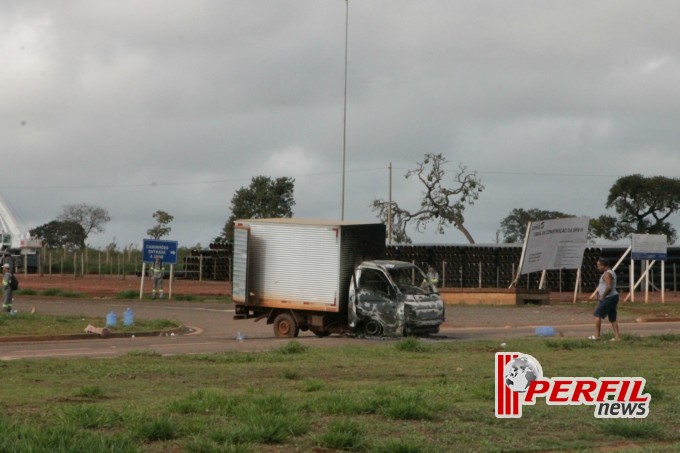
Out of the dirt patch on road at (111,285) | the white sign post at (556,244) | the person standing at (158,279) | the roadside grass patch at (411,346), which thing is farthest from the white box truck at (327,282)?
the dirt patch on road at (111,285)

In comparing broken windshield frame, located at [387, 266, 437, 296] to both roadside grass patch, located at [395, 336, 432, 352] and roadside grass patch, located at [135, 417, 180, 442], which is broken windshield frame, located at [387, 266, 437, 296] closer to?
roadside grass patch, located at [395, 336, 432, 352]

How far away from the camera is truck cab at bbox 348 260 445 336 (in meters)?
26.8

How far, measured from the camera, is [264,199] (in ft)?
246

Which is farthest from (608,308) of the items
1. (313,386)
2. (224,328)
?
(224,328)

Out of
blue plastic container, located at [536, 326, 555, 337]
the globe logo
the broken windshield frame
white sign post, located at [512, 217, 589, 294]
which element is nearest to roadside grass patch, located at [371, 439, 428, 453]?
the globe logo

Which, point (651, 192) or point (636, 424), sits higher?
point (651, 192)

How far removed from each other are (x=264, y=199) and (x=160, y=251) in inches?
1056

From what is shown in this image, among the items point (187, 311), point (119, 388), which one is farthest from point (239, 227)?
point (119, 388)

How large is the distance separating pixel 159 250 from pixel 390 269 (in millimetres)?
22879

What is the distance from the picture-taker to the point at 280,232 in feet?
94.3

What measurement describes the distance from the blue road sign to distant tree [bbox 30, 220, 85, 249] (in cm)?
5860

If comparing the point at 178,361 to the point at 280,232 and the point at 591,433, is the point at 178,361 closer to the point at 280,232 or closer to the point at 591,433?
the point at 591,433

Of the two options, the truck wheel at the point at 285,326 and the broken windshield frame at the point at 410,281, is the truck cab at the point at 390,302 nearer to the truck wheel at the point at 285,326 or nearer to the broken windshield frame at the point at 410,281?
the broken windshield frame at the point at 410,281

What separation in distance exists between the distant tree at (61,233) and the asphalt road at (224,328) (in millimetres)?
62110
